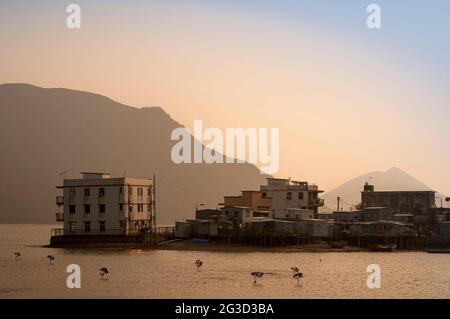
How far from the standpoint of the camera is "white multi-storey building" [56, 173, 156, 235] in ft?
281

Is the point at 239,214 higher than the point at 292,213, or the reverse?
the point at 292,213

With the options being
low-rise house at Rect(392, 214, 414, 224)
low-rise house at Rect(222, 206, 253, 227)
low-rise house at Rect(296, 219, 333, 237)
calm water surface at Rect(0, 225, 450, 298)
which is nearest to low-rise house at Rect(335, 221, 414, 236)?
low-rise house at Rect(296, 219, 333, 237)

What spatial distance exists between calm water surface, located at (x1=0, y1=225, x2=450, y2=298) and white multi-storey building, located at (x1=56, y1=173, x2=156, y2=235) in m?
4.57

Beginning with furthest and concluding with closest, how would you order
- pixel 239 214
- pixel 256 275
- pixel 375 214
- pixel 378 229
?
pixel 375 214
pixel 378 229
pixel 239 214
pixel 256 275

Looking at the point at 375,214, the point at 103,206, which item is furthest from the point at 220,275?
the point at 375,214

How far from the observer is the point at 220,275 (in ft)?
188

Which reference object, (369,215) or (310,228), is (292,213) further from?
(369,215)

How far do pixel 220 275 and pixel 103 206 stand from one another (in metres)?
32.0

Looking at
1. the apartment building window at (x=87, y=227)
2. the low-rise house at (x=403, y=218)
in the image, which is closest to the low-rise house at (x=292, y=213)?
the low-rise house at (x=403, y=218)

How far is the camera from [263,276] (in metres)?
55.9

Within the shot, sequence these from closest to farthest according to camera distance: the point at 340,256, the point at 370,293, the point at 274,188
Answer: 1. the point at 370,293
2. the point at 340,256
3. the point at 274,188
